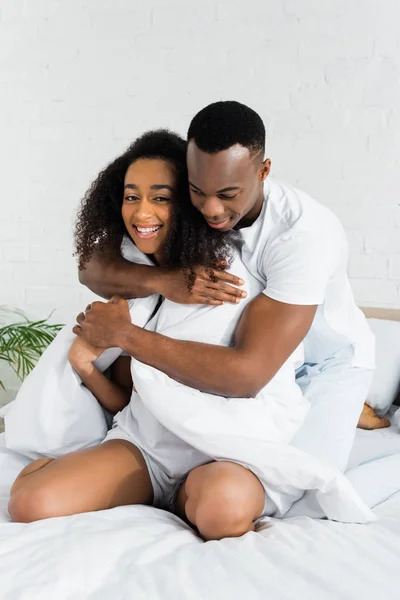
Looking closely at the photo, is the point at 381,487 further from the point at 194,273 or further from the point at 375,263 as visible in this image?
the point at 375,263

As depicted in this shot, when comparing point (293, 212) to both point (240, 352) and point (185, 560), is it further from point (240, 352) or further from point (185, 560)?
point (185, 560)

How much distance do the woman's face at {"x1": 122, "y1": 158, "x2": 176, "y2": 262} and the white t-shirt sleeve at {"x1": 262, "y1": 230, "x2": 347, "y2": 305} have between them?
26 centimetres

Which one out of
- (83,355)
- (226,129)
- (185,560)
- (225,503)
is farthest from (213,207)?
(185,560)

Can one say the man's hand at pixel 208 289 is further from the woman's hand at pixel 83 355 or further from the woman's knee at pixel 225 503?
the woman's knee at pixel 225 503

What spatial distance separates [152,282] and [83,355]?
0.82 feet

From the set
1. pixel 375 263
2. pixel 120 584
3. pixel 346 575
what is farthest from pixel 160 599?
pixel 375 263

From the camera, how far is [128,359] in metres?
1.87

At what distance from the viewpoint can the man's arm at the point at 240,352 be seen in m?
1.57

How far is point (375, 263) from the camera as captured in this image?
2852 millimetres

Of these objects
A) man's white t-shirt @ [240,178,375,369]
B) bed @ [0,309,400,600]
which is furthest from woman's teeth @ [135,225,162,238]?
bed @ [0,309,400,600]

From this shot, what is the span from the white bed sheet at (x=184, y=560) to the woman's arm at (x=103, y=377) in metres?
0.38

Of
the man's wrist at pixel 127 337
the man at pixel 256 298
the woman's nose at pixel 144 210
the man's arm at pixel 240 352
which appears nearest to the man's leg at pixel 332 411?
the man at pixel 256 298

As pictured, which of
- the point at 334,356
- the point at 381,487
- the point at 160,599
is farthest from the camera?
the point at 334,356

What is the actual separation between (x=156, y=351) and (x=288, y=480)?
15.7 inches
